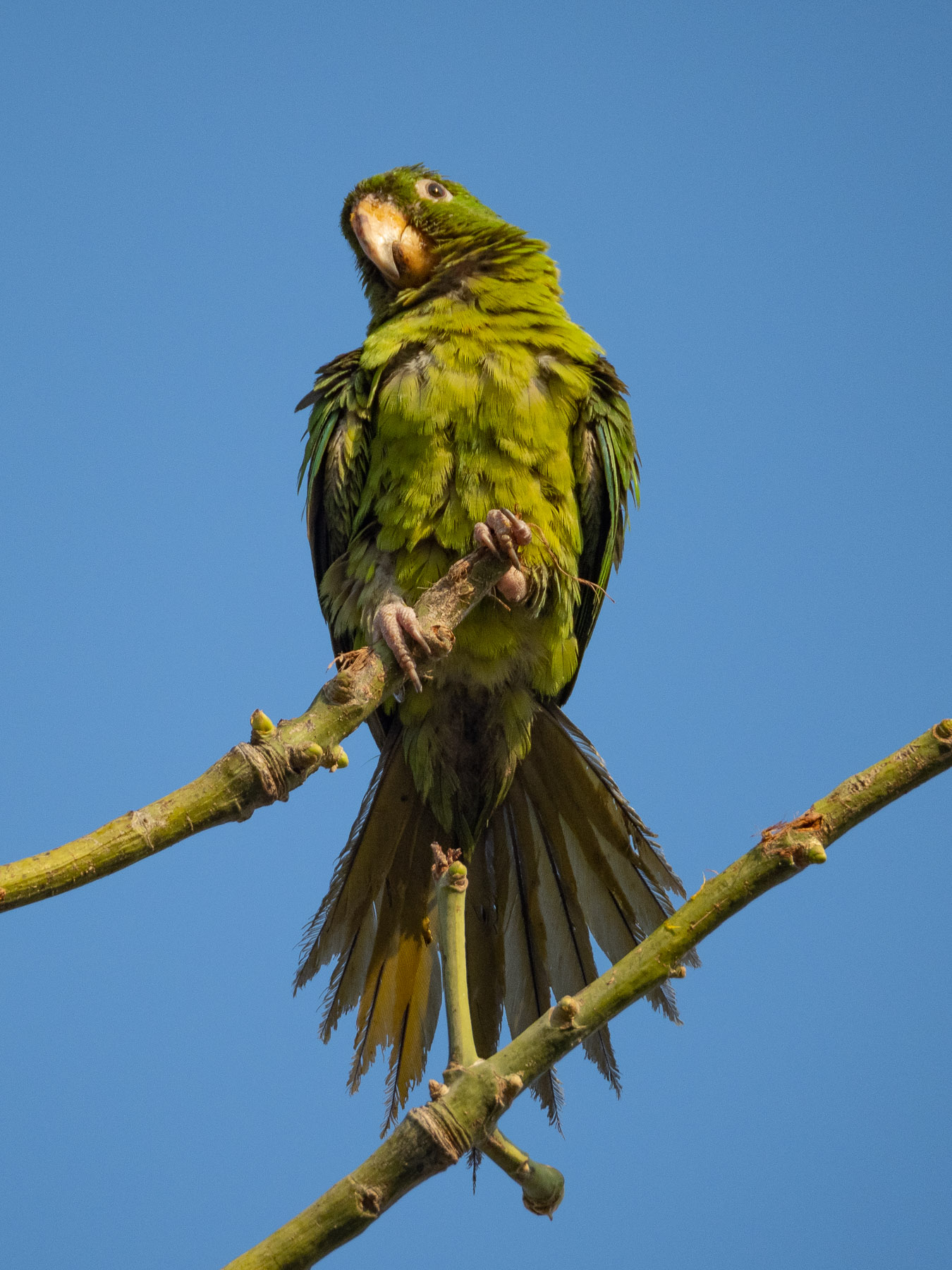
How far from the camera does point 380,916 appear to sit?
3.13m

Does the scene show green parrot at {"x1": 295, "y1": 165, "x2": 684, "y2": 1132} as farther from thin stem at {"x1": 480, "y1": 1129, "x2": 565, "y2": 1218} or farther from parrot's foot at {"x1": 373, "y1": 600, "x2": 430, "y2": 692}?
thin stem at {"x1": 480, "y1": 1129, "x2": 565, "y2": 1218}

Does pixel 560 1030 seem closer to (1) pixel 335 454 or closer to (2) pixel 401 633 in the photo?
(2) pixel 401 633

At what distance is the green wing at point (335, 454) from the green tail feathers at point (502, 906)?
0.64 m

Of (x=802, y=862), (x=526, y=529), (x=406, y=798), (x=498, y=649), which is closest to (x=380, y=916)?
(x=406, y=798)

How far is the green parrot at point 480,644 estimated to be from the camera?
10.1 ft

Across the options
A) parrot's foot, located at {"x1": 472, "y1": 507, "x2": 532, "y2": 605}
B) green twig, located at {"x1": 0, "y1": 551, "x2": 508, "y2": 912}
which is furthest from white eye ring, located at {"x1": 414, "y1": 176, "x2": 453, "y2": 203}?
green twig, located at {"x1": 0, "y1": 551, "x2": 508, "y2": 912}

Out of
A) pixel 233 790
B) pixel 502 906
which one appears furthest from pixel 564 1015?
pixel 502 906

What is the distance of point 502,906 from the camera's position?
127 inches

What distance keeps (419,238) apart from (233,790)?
7.97 ft

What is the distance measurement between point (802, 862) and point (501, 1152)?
641 mm

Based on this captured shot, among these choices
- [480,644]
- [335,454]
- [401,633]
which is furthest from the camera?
[335,454]

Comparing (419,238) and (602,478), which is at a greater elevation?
(419,238)

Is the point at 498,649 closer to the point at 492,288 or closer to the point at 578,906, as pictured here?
the point at 578,906

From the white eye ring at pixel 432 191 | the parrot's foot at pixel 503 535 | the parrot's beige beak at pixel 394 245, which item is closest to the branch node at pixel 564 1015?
the parrot's foot at pixel 503 535
